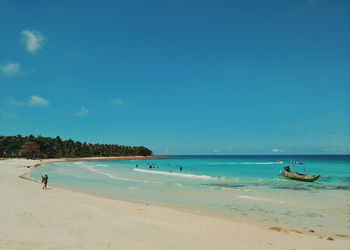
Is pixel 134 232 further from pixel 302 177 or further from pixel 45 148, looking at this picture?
pixel 45 148

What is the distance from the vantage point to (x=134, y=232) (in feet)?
36.8

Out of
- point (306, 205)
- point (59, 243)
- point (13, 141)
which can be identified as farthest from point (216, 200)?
point (13, 141)

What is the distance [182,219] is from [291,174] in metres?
32.4

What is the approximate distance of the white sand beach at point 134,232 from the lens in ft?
31.5

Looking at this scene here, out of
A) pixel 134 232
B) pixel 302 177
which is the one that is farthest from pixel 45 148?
pixel 134 232

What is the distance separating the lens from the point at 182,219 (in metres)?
13.8

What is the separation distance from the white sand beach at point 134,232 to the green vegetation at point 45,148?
11221 cm

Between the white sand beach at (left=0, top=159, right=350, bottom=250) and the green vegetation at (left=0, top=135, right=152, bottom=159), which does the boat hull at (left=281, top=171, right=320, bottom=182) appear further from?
the green vegetation at (left=0, top=135, right=152, bottom=159)

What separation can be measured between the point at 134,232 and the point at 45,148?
451 feet

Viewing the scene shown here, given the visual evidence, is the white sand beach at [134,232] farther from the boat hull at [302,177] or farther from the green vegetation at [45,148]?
the green vegetation at [45,148]

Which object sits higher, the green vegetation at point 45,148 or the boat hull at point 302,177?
the green vegetation at point 45,148

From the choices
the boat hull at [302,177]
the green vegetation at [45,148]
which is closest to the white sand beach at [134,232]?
the boat hull at [302,177]

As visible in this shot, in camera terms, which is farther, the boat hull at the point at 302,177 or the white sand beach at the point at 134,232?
the boat hull at the point at 302,177

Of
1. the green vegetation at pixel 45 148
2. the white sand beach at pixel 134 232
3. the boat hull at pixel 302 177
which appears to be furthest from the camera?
the green vegetation at pixel 45 148
